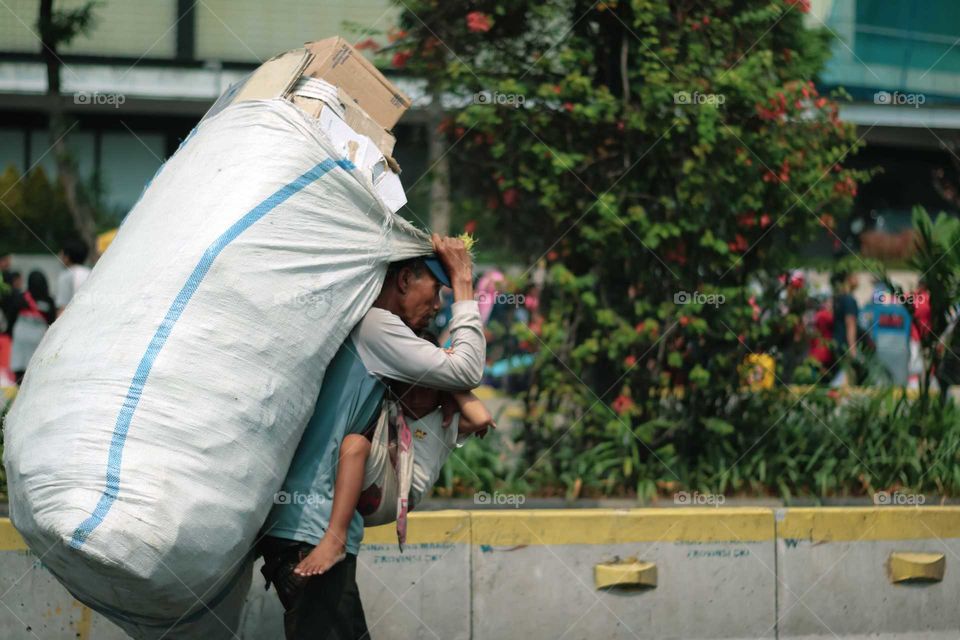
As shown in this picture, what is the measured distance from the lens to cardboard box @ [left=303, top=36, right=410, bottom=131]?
4.21 metres

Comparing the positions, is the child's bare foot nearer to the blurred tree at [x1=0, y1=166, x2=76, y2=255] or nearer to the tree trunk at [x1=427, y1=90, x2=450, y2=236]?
the tree trunk at [x1=427, y1=90, x2=450, y2=236]

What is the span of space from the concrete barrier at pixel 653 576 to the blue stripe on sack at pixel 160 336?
2.75m

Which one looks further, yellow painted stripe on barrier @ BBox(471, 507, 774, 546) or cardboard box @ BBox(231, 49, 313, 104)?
yellow painted stripe on barrier @ BBox(471, 507, 774, 546)

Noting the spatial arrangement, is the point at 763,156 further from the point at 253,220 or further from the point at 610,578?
the point at 253,220

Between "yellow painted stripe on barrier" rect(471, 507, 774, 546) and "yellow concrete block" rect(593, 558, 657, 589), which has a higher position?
"yellow painted stripe on barrier" rect(471, 507, 774, 546)

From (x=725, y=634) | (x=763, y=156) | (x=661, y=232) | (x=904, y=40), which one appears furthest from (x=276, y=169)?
(x=904, y=40)

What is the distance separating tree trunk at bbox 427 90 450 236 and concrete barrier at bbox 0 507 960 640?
258cm

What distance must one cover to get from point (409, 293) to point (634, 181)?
164 inches

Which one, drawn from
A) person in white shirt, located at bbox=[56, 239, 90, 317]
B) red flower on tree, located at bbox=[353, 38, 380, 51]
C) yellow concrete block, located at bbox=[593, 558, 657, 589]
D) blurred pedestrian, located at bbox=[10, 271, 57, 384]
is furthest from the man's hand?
person in white shirt, located at bbox=[56, 239, 90, 317]

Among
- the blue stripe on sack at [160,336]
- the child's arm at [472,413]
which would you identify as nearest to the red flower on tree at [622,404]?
the child's arm at [472,413]

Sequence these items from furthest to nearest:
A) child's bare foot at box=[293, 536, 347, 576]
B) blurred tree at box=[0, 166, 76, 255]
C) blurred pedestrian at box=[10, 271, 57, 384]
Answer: blurred tree at box=[0, 166, 76, 255] < blurred pedestrian at box=[10, 271, 57, 384] < child's bare foot at box=[293, 536, 347, 576]

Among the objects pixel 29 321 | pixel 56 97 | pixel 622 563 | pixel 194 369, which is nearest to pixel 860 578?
pixel 622 563

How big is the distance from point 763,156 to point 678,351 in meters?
1.32

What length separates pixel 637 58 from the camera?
7961 millimetres
